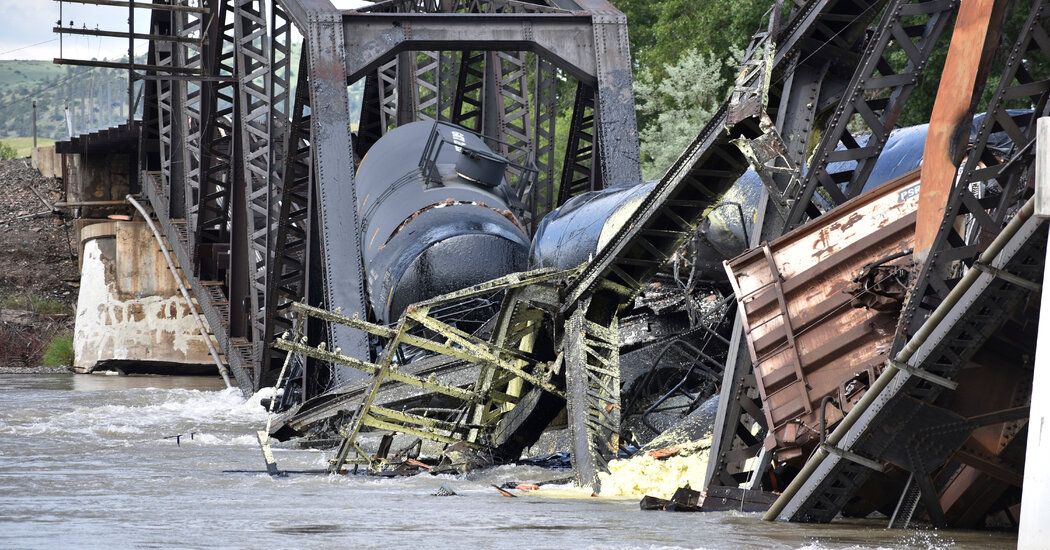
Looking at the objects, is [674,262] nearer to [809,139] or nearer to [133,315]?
[809,139]

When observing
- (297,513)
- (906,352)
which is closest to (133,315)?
(297,513)

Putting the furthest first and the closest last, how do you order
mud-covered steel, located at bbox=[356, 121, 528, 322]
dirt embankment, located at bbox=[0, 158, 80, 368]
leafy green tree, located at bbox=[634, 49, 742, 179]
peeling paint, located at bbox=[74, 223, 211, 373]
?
1. dirt embankment, located at bbox=[0, 158, 80, 368]
2. peeling paint, located at bbox=[74, 223, 211, 373]
3. leafy green tree, located at bbox=[634, 49, 742, 179]
4. mud-covered steel, located at bbox=[356, 121, 528, 322]

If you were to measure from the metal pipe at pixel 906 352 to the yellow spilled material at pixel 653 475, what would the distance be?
77.9 inches

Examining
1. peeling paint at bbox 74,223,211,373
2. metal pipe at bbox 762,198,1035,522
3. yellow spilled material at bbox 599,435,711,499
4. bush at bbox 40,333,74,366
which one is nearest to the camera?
metal pipe at bbox 762,198,1035,522

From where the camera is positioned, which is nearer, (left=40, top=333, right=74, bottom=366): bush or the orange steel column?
the orange steel column

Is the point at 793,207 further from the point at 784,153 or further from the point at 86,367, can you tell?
the point at 86,367

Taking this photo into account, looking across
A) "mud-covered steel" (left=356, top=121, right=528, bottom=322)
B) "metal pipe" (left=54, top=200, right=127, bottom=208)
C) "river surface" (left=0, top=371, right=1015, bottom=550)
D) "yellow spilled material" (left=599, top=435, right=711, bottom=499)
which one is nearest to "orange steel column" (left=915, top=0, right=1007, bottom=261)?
"river surface" (left=0, top=371, right=1015, bottom=550)

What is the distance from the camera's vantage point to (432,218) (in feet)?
69.6

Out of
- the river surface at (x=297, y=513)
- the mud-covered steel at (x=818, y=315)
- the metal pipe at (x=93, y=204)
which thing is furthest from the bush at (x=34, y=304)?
the mud-covered steel at (x=818, y=315)

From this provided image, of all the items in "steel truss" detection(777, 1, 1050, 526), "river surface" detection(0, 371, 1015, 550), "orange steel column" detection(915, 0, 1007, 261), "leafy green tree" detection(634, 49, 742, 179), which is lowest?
"river surface" detection(0, 371, 1015, 550)

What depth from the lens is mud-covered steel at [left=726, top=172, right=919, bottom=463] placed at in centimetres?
1139

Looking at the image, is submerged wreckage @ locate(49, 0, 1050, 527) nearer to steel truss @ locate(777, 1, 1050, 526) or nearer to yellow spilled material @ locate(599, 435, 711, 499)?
steel truss @ locate(777, 1, 1050, 526)

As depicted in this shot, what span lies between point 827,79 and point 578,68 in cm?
935

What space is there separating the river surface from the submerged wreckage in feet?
2.32
